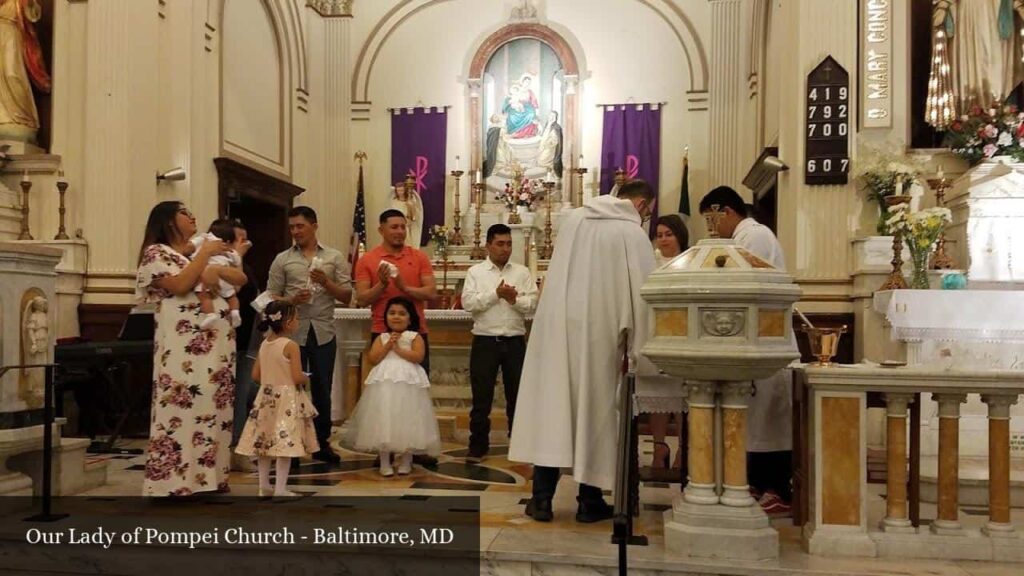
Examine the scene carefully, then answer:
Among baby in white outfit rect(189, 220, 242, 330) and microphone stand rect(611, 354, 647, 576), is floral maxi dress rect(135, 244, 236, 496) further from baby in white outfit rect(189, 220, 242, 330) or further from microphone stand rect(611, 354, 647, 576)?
microphone stand rect(611, 354, 647, 576)

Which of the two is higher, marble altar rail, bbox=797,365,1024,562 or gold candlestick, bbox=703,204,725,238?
gold candlestick, bbox=703,204,725,238

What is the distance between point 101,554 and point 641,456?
11.3 ft

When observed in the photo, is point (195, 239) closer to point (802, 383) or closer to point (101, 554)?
point (101, 554)

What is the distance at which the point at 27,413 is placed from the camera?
4.46 meters

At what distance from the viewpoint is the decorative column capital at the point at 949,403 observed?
3531 millimetres

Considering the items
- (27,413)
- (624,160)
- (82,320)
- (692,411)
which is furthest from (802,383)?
(624,160)

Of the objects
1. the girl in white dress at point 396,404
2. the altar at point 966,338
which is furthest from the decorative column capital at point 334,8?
the altar at point 966,338

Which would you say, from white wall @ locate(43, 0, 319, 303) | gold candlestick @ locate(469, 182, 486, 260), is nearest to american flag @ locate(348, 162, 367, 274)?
gold candlestick @ locate(469, 182, 486, 260)

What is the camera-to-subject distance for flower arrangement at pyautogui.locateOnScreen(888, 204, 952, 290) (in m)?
5.84

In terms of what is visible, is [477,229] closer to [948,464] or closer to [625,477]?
[948,464]

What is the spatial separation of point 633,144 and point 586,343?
Result: 9298 millimetres

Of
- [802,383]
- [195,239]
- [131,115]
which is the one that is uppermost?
[131,115]

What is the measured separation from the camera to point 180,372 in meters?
4.20

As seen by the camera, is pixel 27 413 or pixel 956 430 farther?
pixel 27 413
